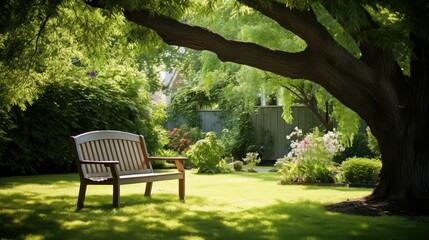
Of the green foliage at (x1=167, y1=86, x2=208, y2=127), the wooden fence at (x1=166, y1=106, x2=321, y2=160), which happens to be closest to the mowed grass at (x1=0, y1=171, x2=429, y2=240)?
the wooden fence at (x1=166, y1=106, x2=321, y2=160)

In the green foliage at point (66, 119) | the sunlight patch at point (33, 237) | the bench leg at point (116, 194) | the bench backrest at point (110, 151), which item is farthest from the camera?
the green foliage at point (66, 119)

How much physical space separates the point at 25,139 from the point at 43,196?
4.84 meters

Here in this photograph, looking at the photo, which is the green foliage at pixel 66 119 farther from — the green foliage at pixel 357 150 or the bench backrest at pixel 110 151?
the green foliage at pixel 357 150

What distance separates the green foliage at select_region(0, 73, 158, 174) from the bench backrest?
504 centimetres

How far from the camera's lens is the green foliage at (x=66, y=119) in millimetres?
13336

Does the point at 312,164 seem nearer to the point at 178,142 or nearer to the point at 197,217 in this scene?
the point at 197,217

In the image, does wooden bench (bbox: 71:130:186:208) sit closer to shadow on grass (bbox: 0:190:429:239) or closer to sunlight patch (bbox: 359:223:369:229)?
shadow on grass (bbox: 0:190:429:239)

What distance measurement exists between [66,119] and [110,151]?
6104 millimetres

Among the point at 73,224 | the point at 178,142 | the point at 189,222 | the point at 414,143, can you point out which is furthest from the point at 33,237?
the point at 178,142

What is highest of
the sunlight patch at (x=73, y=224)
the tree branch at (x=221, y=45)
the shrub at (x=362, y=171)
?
the tree branch at (x=221, y=45)

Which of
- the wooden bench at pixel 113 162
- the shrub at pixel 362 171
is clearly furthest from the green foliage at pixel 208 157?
the wooden bench at pixel 113 162

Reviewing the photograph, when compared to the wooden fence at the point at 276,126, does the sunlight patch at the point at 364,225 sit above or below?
below

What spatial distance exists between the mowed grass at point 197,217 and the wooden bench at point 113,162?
14.0 inches

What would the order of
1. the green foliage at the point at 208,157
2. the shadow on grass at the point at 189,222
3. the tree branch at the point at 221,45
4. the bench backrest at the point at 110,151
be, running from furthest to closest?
1. the green foliage at the point at 208,157
2. the bench backrest at the point at 110,151
3. the tree branch at the point at 221,45
4. the shadow on grass at the point at 189,222
